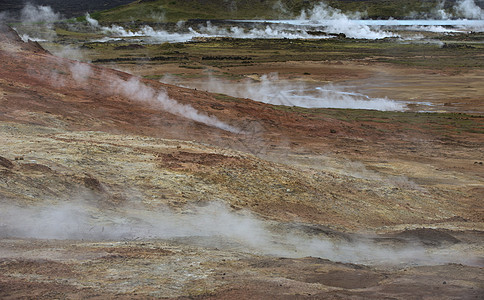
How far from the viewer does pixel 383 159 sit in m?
19.7

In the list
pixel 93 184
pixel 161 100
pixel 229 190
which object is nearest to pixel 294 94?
pixel 161 100

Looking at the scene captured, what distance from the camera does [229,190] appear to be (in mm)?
13141

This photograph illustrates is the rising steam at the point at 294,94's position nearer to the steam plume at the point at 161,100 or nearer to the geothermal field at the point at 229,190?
the geothermal field at the point at 229,190

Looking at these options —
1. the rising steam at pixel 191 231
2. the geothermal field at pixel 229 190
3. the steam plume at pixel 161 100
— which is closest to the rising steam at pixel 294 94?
the geothermal field at pixel 229 190

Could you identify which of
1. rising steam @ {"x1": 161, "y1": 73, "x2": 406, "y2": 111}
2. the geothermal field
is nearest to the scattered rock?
the geothermal field

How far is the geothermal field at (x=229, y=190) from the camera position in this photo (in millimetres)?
7918

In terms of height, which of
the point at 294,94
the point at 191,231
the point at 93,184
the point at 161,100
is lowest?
the point at 294,94

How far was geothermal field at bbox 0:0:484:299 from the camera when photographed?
7918mm

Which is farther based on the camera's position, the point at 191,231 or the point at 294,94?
the point at 294,94

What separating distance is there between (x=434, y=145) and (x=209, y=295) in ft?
58.9

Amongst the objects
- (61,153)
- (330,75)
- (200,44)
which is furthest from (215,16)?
(61,153)

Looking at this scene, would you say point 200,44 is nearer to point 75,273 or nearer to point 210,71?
point 210,71

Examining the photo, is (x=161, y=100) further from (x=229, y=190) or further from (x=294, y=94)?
(x=294, y=94)

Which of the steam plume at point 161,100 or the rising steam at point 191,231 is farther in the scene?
the steam plume at point 161,100
